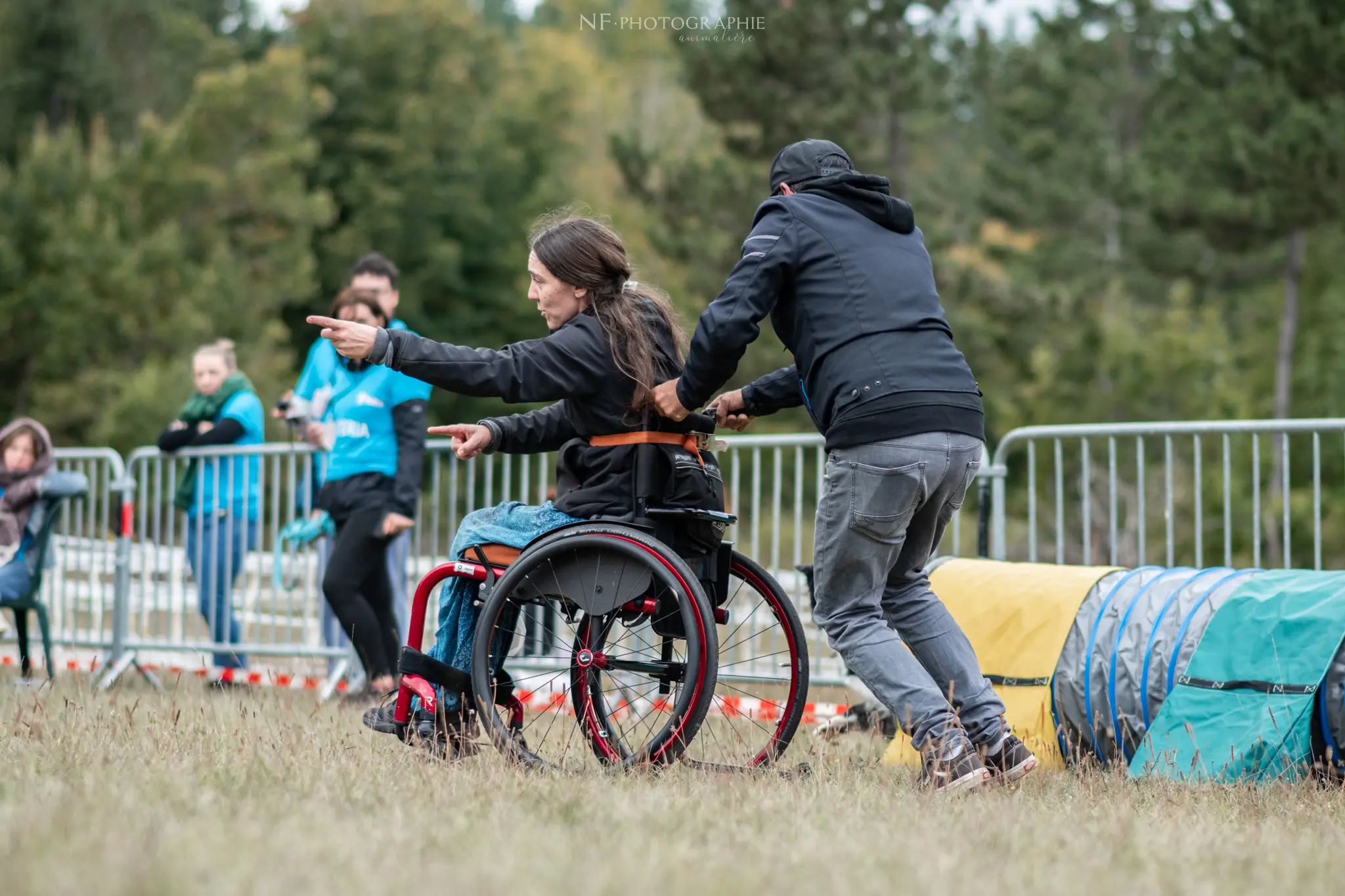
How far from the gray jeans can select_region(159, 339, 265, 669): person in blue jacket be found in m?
4.45

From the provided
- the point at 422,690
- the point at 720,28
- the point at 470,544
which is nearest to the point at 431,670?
the point at 422,690

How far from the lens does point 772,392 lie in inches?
175

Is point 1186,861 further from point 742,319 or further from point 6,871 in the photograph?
point 6,871

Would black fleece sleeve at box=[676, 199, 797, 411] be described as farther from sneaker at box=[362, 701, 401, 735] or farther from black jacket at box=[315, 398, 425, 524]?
black jacket at box=[315, 398, 425, 524]

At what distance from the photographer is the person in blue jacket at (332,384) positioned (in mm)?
6969

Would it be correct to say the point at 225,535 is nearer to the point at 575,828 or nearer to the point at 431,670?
the point at 431,670

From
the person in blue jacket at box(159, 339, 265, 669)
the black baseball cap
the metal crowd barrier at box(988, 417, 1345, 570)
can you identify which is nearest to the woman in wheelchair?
the black baseball cap

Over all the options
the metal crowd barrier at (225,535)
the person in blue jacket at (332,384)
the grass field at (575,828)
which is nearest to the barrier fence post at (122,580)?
the metal crowd barrier at (225,535)

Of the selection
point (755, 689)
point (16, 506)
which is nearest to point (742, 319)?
point (755, 689)

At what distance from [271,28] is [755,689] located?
28276 millimetres

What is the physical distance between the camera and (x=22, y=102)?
88.3 feet

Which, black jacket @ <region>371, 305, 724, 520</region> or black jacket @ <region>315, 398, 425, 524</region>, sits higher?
black jacket @ <region>371, 305, 724, 520</region>

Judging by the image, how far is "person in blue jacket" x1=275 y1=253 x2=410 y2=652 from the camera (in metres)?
6.97

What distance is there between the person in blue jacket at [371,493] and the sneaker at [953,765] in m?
2.93
